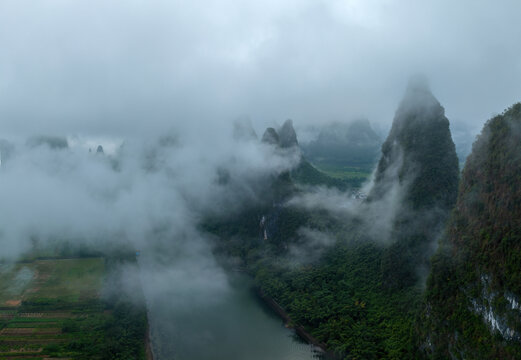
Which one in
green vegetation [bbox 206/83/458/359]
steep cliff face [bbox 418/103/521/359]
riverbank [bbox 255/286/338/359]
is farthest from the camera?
riverbank [bbox 255/286/338/359]

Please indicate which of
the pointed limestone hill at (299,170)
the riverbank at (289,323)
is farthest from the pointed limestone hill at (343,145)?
the riverbank at (289,323)

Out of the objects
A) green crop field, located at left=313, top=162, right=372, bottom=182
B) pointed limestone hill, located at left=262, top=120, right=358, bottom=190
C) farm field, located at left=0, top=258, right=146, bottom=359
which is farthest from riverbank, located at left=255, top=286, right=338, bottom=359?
green crop field, located at left=313, top=162, right=372, bottom=182

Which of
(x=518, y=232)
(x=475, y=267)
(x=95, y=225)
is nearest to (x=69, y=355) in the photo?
(x=475, y=267)

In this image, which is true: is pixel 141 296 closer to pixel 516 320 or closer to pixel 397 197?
pixel 397 197

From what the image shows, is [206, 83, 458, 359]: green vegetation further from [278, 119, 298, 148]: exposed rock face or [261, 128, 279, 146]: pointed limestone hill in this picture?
[278, 119, 298, 148]: exposed rock face

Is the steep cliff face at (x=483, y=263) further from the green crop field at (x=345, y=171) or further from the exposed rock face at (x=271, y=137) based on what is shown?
the green crop field at (x=345, y=171)

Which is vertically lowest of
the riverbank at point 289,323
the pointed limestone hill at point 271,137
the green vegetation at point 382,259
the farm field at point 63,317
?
the farm field at point 63,317
